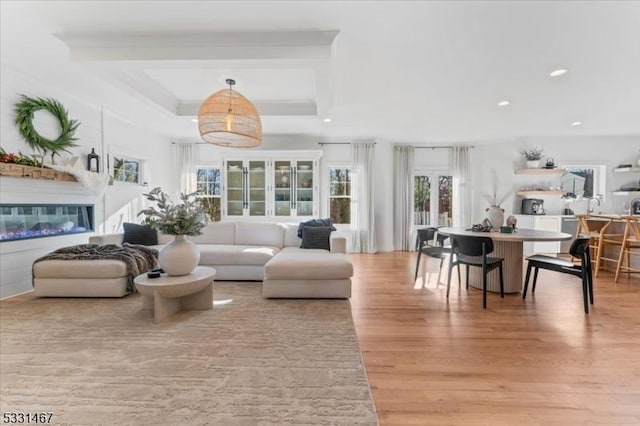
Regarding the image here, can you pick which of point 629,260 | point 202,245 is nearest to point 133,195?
point 202,245

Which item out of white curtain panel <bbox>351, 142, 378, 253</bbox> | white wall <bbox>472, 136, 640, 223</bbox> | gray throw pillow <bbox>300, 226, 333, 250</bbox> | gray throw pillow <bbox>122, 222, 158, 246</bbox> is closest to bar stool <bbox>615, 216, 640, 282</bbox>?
white wall <bbox>472, 136, 640, 223</bbox>

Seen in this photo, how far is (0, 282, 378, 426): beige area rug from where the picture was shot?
156 centimetres

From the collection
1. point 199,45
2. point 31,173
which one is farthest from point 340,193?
point 31,173

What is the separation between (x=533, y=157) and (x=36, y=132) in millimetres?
8239

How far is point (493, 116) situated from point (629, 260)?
9.67 feet

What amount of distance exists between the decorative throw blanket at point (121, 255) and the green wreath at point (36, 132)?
1335 mm

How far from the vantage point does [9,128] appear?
3.41m

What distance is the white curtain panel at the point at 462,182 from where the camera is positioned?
22.2 feet

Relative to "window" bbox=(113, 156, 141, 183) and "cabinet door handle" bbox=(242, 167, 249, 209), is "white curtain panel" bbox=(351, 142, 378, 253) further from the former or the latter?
"window" bbox=(113, 156, 141, 183)

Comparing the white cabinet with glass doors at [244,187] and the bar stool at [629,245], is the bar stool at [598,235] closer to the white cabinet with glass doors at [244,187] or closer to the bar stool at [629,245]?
the bar stool at [629,245]

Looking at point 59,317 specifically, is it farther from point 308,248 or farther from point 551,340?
point 551,340

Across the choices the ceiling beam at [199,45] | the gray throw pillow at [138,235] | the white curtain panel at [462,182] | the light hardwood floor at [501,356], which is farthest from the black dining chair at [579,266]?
the gray throw pillow at [138,235]

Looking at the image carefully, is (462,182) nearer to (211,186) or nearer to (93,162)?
(211,186)

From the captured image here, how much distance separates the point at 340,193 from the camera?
676cm
